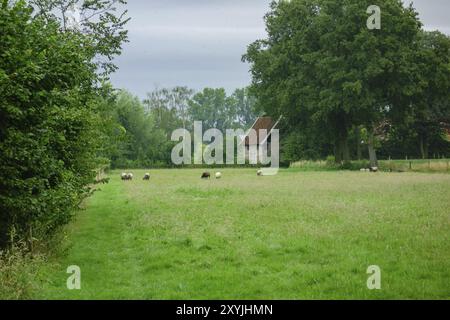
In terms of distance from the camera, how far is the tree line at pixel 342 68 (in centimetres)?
5034

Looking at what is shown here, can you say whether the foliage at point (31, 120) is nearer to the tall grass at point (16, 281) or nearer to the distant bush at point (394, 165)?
the tall grass at point (16, 281)

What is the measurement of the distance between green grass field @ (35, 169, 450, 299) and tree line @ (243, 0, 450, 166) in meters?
30.5

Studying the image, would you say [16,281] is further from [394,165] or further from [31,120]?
[394,165]

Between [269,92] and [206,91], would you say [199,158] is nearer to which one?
[269,92]

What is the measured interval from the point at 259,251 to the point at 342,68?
41412 mm

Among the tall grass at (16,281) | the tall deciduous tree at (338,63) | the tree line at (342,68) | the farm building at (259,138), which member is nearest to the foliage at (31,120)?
the tall grass at (16,281)

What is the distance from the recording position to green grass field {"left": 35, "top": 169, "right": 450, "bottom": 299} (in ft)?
30.6

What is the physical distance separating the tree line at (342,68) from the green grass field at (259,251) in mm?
30451

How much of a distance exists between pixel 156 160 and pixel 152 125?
5737mm

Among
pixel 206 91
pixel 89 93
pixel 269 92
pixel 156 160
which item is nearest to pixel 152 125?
pixel 156 160

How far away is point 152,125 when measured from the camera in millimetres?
88812

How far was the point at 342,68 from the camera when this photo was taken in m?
51.1

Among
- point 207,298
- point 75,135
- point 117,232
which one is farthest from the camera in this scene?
point 117,232
